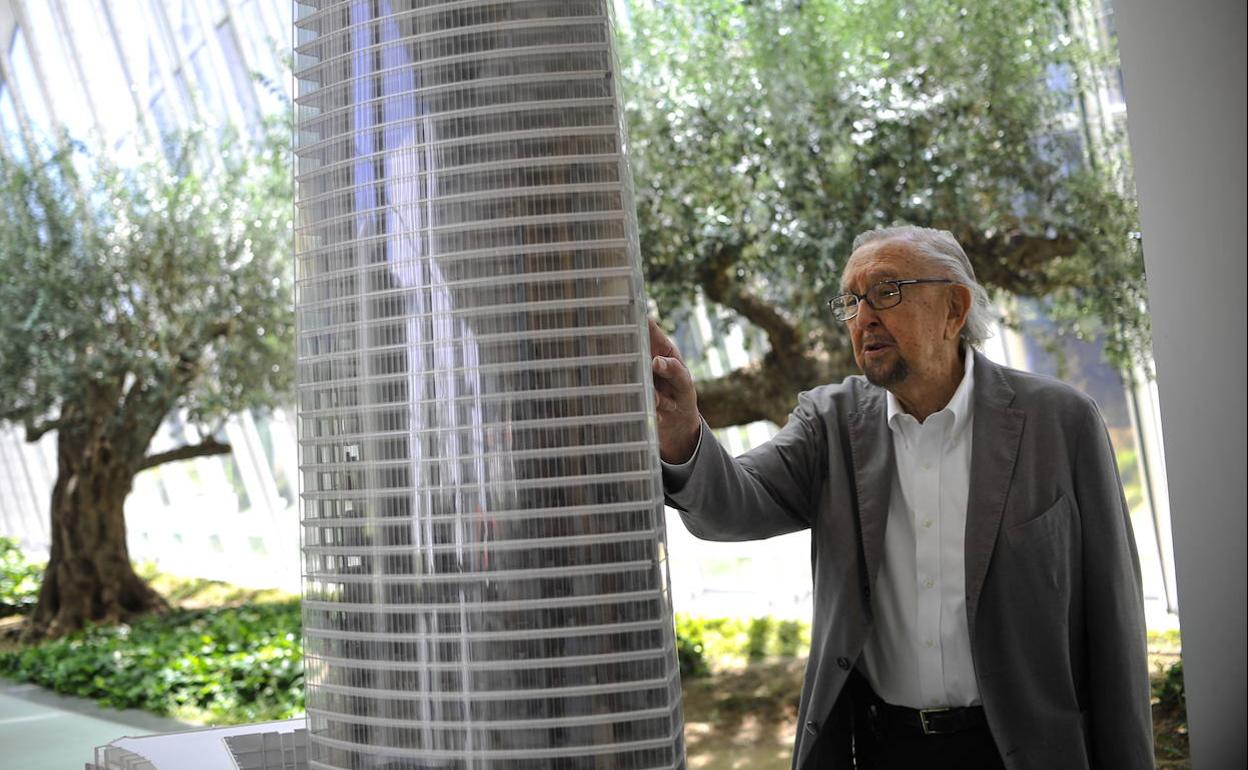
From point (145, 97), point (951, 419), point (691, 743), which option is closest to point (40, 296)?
point (145, 97)

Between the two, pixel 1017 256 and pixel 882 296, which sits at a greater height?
pixel 1017 256

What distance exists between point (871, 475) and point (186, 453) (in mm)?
9991

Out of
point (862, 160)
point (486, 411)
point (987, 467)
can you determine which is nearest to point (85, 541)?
point (862, 160)

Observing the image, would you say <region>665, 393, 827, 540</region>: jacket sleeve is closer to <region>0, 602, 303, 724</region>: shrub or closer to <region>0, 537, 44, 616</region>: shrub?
<region>0, 602, 303, 724</region>: shrub

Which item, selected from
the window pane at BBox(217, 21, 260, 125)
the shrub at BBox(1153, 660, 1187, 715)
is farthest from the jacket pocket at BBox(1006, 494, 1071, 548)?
the window pane at BBox(217, 21, 260, 125)

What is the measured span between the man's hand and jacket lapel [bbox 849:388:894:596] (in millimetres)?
501

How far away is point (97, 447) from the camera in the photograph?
10.2 meters

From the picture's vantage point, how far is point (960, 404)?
84.1 inches

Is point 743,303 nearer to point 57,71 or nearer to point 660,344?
point 660,344

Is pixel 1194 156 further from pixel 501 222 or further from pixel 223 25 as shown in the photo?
pixel 223 25

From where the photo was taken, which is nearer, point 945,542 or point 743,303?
point 945,542

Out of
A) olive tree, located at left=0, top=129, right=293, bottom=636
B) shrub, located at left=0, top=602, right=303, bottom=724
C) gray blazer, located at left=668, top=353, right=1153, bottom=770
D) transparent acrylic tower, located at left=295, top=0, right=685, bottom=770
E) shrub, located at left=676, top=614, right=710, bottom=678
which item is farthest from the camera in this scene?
olive tree, located at left=0, top=129, right=293, bottom=636

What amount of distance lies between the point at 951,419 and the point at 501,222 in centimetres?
117

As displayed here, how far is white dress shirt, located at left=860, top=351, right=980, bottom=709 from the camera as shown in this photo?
2.01 metres
